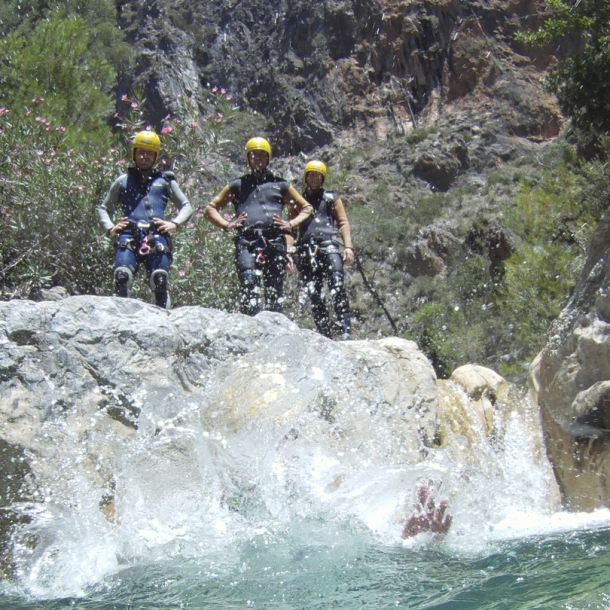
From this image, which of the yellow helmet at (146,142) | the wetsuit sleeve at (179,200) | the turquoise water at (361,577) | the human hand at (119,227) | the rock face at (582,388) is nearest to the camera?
the turquoise water at (361,577)

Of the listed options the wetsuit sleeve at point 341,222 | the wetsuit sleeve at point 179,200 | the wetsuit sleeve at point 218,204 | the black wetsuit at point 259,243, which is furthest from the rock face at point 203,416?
the wetsuit sleeve at point 341,222

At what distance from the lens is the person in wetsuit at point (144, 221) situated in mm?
5473

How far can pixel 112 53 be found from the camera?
35.6m

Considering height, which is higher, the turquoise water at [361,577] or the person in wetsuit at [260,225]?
the person in wetsuit at [260,225]

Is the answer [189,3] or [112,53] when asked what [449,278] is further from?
[189,3]

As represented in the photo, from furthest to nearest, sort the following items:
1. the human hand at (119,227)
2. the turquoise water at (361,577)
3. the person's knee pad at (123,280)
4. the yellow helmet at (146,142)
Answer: the yellow helmet at (146,142) < the human hand at (119,227) < the person's knee pad at (123,280) < the turquoise water at (361,577)

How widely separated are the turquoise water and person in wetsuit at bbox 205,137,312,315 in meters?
2.48

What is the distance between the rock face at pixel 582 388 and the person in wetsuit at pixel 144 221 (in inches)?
102

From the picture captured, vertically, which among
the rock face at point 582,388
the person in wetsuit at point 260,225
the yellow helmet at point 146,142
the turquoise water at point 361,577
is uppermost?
the yellow helmet at point 146,142

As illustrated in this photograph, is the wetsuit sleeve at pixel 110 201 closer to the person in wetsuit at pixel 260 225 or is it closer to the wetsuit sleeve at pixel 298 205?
the person in wetsuit at pixel 260 225

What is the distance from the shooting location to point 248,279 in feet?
18.8

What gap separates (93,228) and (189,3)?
133 ft

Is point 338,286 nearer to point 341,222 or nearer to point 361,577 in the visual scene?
point 341,222

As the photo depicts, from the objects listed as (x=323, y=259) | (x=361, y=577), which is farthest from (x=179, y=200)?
(x=361, y=577)
